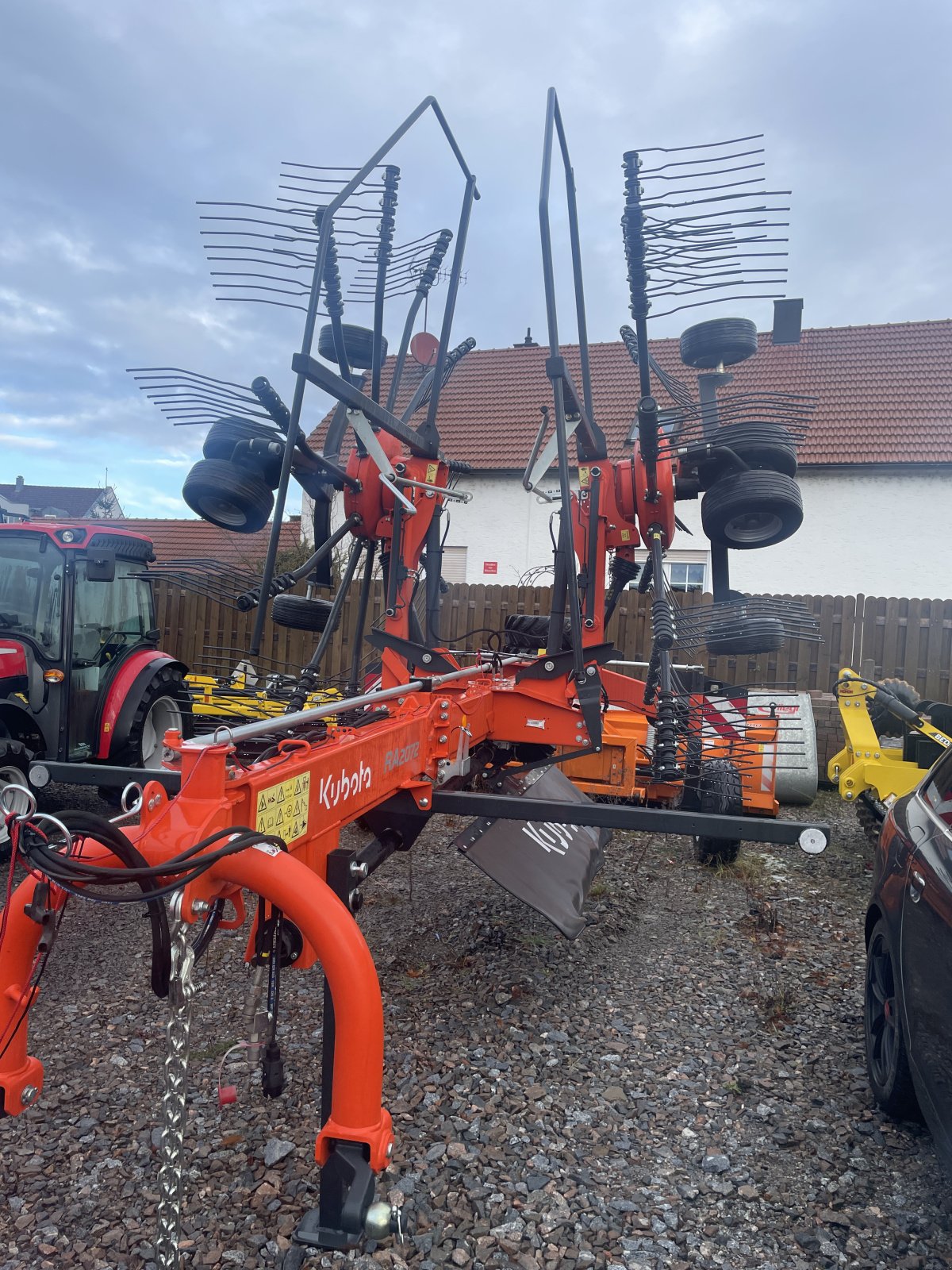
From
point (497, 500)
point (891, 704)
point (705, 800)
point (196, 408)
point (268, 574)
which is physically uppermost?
point (497, 500)

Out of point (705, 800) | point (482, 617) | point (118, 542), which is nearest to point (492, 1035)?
point (705, 800)

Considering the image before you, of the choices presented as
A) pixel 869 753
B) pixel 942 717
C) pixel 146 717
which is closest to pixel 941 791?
pixel 869 753

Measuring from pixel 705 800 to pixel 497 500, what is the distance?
35.1 ft

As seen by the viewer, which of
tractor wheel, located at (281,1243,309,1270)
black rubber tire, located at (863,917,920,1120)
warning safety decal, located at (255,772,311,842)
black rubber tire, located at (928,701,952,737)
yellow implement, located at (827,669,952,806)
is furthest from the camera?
black rubber tire, located at (928,701,952,737)

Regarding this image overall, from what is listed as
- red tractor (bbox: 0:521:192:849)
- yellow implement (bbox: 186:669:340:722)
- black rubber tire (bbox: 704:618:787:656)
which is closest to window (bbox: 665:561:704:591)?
red tractor (bbox: 0:521:192:849)

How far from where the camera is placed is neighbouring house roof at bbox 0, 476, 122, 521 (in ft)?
116

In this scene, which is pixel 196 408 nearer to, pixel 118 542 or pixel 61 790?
pixel 118 542

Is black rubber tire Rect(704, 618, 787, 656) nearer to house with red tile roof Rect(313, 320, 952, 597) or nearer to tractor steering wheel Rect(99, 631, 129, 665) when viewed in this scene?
tractor steering wheel Rect(99, 631, 129, 665)

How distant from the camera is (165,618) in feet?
37.7

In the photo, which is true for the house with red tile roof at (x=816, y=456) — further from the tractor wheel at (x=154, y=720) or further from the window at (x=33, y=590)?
the window at (x=33, y=590)

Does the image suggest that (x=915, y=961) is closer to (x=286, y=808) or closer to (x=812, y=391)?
(x=286, y=808)

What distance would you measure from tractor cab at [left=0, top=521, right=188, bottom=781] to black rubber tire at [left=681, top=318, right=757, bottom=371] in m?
4.03

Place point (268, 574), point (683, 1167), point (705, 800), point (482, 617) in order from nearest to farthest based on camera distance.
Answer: point (683, 1167) → point (268, 574) → point (705, 800) → point (482, 617)

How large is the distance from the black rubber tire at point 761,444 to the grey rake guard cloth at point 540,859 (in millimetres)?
1830
